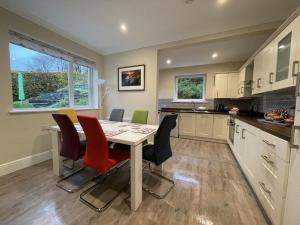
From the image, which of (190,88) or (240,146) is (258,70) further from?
(190,88)

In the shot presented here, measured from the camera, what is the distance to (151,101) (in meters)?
3.31

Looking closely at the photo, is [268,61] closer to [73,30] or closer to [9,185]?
[73,30]

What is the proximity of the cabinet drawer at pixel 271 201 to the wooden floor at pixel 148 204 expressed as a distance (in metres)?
0.15

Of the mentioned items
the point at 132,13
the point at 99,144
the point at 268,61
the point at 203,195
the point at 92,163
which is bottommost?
the point at 203,195

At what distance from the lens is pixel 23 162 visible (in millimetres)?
2236

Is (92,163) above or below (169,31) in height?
below

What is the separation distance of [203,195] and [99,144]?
139 cm

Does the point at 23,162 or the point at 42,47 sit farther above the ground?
the point at 42,47

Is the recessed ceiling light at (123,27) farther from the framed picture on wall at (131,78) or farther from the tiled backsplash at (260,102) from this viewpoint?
the tiled backsplash at (260,102)

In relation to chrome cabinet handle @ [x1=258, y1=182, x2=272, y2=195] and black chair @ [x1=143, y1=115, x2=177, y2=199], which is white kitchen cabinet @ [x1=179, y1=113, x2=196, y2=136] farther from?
chrome cabinet handle @ [x1=258, y1=182, x2=272, y2=195]

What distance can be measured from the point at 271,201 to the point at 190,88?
3.92 meters

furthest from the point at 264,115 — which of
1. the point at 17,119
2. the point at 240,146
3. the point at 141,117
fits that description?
the point at 17,119

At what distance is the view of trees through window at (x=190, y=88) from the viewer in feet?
15.2

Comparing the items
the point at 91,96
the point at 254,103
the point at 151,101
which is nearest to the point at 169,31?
the point at 151,101
